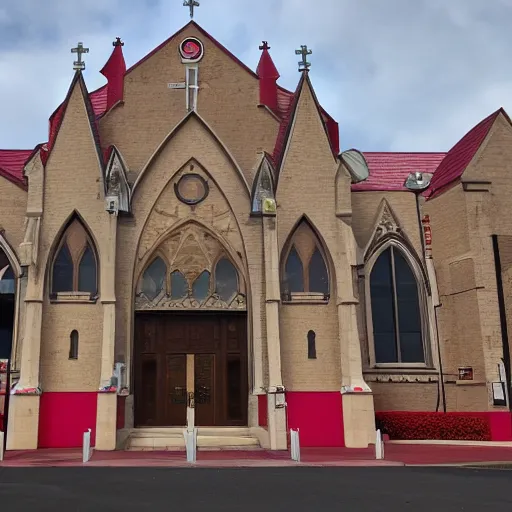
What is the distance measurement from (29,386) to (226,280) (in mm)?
6674

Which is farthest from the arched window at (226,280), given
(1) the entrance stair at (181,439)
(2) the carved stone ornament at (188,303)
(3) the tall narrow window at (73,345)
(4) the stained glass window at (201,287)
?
(3) the tall narrow window at (73,345)

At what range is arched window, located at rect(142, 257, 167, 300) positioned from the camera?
21109 mm

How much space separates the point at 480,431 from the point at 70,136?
50.4 feet

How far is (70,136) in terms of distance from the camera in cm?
2117

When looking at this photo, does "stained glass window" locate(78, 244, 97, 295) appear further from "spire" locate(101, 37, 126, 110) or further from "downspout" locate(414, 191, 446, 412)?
"downspout" locate(414, 191, 446, 412)

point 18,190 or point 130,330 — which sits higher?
point 18,190

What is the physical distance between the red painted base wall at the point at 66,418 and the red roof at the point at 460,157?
518 inches

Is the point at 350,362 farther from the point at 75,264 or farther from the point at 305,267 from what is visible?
the point at 75,264

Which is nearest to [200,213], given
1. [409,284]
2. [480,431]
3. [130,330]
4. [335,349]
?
[130,330]

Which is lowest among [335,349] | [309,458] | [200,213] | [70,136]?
[309,458]

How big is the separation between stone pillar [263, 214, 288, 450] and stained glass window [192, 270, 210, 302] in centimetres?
223

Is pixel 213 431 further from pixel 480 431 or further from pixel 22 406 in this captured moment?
pixel 480 431

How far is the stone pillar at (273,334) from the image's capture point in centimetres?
1848
